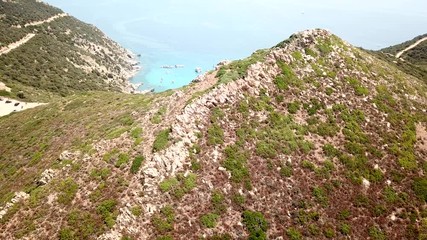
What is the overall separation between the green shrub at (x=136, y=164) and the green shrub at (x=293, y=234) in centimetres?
1258

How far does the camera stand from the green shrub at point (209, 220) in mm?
23031

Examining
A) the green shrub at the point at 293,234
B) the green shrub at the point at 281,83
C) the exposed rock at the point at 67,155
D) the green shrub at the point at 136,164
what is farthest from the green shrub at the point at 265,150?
the exposed rock at the point at 67,155

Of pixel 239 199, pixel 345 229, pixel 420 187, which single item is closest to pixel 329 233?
pixel 345 229

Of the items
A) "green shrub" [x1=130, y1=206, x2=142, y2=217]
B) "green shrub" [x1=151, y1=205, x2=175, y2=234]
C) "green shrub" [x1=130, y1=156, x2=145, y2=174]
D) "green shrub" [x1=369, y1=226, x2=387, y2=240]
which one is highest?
"green shrub" [x1=130, y1=156, x2=145, y2=174]

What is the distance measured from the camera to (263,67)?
36594 mm

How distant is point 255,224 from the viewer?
23750 millimetres

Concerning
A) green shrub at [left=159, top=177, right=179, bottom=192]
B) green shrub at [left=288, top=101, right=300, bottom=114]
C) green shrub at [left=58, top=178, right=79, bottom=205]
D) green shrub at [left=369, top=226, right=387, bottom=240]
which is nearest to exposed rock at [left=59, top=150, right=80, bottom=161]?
green shrub at [left=58, top=178, right=79, bottom=205]

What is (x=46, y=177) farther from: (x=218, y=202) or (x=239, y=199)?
(x=239, y=199)

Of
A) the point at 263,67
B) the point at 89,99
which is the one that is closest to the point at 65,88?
the point at 89,99

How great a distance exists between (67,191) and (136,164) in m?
5.75

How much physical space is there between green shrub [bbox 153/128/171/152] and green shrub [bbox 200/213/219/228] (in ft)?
22.1

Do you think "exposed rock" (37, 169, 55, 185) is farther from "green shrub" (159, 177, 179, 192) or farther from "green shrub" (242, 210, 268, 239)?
"green shrub" (242, 210, 268, 239)

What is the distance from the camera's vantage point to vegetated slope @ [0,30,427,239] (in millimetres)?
23469

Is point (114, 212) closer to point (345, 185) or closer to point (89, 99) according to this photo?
point (345, 185)
